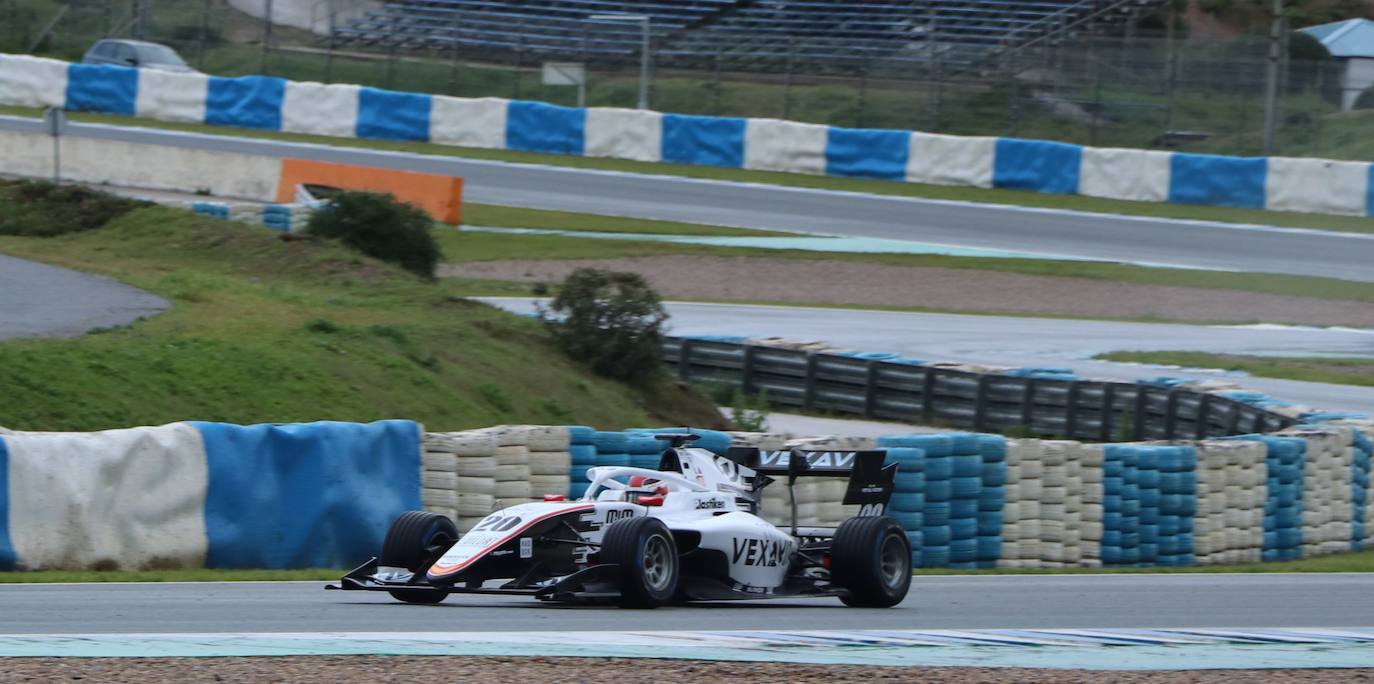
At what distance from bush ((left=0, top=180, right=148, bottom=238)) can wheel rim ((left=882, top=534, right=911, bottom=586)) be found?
16204 millimetres

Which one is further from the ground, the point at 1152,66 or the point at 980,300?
the point at 1152,66

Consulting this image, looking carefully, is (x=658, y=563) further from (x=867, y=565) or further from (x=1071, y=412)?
(x=1071, y=412)

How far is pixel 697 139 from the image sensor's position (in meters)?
43.2

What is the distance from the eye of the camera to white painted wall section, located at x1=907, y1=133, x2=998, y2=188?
132ft

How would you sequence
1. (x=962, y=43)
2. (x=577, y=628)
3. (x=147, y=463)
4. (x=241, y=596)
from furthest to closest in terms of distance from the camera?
(x=962, y=43), (x=147, y=463), (x=241, y=596), (x=577, y=628)

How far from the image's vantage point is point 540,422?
16625 mm

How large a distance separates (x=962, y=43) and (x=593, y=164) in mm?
12829

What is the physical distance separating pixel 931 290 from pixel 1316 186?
11.5 metres

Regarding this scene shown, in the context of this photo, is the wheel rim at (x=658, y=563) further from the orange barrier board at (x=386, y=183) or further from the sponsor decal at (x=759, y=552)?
the orange barrier board at (x=386, y=183)

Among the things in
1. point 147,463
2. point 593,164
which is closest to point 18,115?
point 593,164

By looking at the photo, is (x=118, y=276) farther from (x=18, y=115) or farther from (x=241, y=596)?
(x=18, y=115)

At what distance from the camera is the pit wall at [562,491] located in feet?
33.4

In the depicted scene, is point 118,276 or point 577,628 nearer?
point 577,628

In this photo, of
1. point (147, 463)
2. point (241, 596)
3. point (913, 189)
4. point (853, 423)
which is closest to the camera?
point (241, 596)
